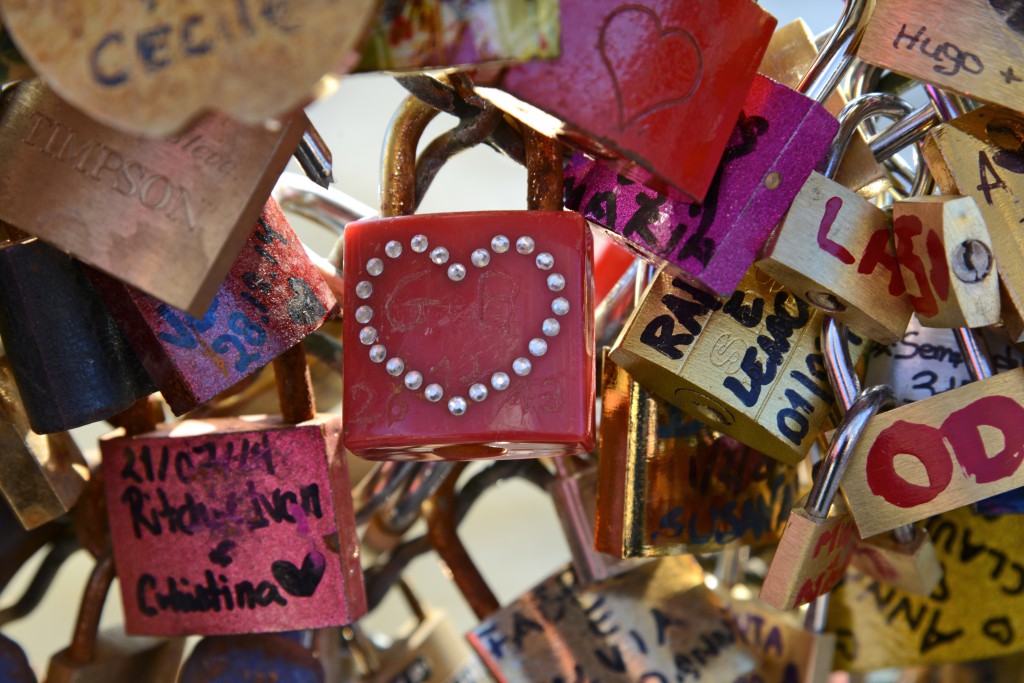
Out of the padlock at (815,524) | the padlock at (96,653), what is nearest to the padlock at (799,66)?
the padlock at (815,524)

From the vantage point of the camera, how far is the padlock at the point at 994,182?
60cm

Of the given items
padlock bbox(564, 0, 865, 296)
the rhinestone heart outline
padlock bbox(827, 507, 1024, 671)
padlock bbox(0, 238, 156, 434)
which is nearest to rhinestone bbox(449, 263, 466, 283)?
the rhinestone heart outline

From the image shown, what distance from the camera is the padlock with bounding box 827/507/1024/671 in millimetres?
760

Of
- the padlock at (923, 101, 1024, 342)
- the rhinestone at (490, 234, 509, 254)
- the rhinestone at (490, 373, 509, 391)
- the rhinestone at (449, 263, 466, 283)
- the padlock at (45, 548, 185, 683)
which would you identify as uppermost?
the padlock at (923, 101, 1024, 342)

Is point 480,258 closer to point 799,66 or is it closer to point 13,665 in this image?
point 799,66

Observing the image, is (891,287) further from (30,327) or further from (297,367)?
(30,327)

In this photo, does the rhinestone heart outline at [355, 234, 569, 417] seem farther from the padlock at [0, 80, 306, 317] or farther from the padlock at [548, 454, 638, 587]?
the padlock at [548, 454, 638, 587]

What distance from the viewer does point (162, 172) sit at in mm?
494

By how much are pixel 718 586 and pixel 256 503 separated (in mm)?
480

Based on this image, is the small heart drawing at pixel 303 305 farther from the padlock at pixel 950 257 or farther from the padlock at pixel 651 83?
the padlock at pixel 950 257

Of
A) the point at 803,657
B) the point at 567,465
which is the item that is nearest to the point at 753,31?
the point at 567,465

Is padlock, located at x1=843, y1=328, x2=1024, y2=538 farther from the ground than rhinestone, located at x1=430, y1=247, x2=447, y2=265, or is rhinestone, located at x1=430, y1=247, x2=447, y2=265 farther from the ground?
rhinestone, located at x1=430, y1=247, x2=447, y2=265

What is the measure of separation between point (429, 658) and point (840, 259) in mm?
596

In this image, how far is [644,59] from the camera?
1.58 ft
